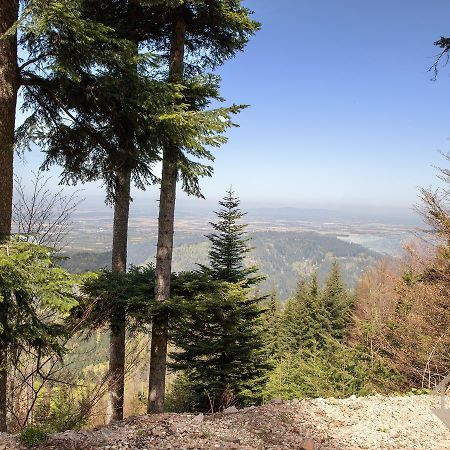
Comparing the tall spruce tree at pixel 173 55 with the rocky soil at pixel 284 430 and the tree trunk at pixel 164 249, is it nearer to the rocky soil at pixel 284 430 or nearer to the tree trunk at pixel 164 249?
the tree trunk at pixel 164 249

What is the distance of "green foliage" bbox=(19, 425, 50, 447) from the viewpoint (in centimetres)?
392

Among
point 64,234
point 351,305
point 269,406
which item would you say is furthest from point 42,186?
point 351,305

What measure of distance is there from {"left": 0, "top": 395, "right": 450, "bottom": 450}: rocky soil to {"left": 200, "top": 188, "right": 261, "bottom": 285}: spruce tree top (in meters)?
7.36

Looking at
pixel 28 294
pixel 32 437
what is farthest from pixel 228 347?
pixel 28 294

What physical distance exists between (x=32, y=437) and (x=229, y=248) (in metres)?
9.92

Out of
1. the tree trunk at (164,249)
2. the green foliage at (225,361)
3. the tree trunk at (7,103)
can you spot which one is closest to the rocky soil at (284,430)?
the tree trunk at (164,249)

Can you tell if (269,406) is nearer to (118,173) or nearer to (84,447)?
(84,447)

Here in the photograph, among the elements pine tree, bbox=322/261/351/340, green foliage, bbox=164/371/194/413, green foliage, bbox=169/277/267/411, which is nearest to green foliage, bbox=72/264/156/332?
green foliage, bbox=169/277/267/411

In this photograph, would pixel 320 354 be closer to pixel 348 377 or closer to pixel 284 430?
pixel 348 377

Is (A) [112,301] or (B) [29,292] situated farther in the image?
(A) [112,301]

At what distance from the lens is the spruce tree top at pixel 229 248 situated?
13297mm

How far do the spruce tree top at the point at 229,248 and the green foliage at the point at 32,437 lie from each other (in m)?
9.11

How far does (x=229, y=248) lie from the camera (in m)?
13.5

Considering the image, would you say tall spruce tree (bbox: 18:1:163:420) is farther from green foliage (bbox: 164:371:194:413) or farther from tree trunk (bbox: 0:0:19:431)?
green foliage (bbox: 164:371:194:413)
